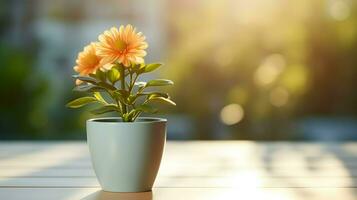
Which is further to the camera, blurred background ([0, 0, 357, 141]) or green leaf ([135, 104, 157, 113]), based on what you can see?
blurred background ([0, 0, 357, 141])

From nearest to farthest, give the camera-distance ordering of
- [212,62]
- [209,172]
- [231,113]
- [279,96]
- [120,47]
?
1. [120,47]
2. [209,172]
3. [279,96]
4. [212,62]
5. [231,113]

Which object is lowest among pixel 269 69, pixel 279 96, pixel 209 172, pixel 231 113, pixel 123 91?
pixel 231 113

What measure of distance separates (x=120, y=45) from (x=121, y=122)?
0.48 ft

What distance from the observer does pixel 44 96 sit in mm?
4867

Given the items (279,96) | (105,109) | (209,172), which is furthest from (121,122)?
(279,96)

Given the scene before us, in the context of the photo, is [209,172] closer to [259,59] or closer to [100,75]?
[100,75]

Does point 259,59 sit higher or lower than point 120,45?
lower

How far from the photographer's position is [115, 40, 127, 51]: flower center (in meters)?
1.16

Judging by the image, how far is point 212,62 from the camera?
472 centimetres

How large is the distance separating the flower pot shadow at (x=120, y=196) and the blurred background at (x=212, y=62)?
11.1ft

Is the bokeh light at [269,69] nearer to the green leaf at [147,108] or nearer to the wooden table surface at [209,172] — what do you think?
the wooden table surface at [209,172]

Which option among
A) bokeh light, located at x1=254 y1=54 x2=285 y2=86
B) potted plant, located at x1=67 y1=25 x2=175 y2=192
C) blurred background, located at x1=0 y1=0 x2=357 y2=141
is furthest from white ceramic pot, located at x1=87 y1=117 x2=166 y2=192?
bokeh light, located at x1=254 y1=54 x2=285 y2=86

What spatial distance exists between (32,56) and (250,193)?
4.00 metres

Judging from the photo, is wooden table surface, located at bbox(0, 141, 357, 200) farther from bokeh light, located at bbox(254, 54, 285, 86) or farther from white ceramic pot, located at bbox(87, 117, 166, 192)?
bokeh light, located at bbox(254, 54, 285, 86)
